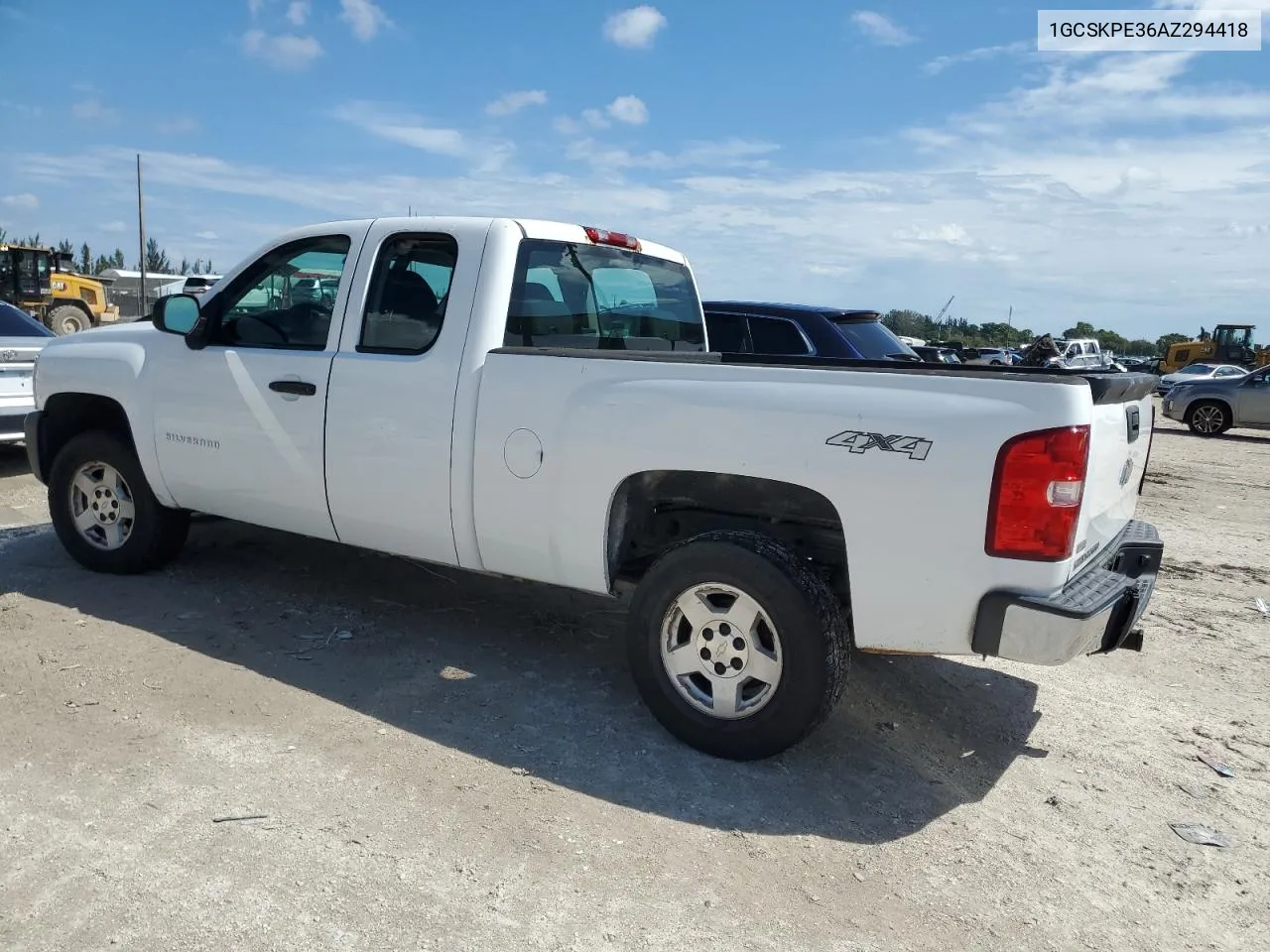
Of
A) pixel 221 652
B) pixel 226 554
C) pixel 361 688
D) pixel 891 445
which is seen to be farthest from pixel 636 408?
pixel 226 554

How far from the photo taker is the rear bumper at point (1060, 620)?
3.19 metres

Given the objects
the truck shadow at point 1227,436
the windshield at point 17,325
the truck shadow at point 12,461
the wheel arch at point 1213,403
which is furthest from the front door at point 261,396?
the wheel arch at point 1213,403

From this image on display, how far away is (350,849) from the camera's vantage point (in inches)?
123

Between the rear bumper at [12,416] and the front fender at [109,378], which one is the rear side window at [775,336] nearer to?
the front fender at [109,378]

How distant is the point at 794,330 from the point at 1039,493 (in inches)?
230

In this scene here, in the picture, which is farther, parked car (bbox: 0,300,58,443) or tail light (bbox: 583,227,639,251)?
parked car (bbox: 0,300,58,443)

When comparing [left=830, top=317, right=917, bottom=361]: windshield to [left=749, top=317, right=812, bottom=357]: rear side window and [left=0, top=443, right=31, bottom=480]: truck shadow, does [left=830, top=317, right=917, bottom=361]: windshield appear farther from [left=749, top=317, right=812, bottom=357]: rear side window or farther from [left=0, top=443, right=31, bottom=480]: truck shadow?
[left=0, top=443, right=31, bottom=480]: truck shadow

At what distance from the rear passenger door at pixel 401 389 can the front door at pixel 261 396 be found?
4.8 inches

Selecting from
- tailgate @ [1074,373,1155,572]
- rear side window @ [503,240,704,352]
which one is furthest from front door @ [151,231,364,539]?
tailgate @ [1074,373,1155,572]

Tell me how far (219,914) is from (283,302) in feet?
10.3

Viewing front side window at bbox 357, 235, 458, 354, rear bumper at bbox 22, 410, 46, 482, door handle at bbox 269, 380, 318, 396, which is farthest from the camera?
rear bumper at bbox 22, 410, 46, 482

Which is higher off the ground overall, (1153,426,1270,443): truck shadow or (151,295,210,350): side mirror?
(151,295,210,350): side mirror

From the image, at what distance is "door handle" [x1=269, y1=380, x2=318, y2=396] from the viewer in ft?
15.5

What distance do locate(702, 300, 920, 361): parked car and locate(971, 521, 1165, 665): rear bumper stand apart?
5217 millimetres
